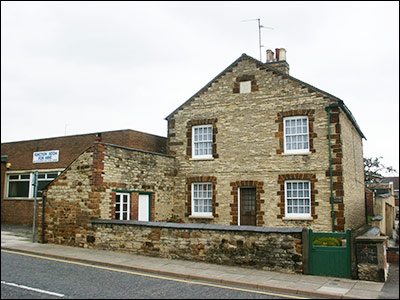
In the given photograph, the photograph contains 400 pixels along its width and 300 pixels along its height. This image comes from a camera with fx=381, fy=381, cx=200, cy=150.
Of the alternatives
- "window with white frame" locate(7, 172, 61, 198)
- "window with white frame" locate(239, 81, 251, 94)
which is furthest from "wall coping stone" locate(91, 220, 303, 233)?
"window with white frame" locate(7, 172, 61, 198)

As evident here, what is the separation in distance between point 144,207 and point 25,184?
11801 millimetres

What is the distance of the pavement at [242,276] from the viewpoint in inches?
363

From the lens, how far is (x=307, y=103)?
18438 mm

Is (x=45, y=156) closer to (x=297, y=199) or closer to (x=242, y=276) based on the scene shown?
(x=297, y=199)

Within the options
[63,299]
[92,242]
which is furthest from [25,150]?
[63,299]

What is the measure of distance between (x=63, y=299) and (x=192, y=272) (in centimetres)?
410

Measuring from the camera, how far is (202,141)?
20781mm

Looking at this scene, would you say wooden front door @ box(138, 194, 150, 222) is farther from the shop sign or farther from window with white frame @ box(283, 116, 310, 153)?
the shop sign

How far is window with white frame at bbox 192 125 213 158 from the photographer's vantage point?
67.7 feet

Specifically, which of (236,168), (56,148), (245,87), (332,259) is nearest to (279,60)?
(245,87)

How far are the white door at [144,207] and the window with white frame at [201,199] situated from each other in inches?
110

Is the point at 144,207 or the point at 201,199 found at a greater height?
the point at 201,199

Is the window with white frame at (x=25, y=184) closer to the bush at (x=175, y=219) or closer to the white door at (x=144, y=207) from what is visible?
the white door at (x=144, y=207)

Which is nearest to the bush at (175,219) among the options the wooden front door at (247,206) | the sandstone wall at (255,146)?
the sandstone wall at (255,146)
